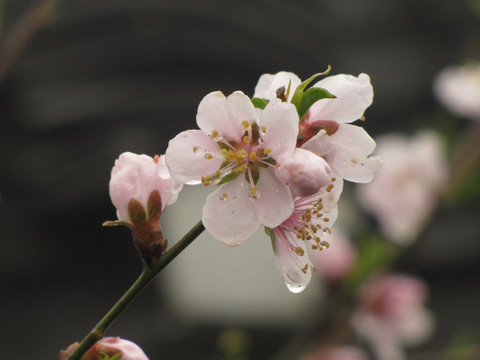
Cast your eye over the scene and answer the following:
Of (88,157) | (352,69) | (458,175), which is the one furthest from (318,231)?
(352,69)

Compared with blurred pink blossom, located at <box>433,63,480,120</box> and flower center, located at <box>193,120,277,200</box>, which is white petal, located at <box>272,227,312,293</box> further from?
blurred pink blossom, located at <box>433,63,480,120</box>

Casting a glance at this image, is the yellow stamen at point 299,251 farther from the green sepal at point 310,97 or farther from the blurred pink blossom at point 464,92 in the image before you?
the blurred pink blossom at point 464,92

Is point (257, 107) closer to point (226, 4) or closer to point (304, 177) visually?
point (304, 177)

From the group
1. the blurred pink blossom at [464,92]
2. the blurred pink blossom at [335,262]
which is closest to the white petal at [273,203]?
the blurred pink blossom at [335,262]

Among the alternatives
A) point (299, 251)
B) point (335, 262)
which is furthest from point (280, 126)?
point (335, 262)

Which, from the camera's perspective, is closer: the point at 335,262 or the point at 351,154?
the point at 351,154

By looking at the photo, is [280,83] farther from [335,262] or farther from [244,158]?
[335,262]
